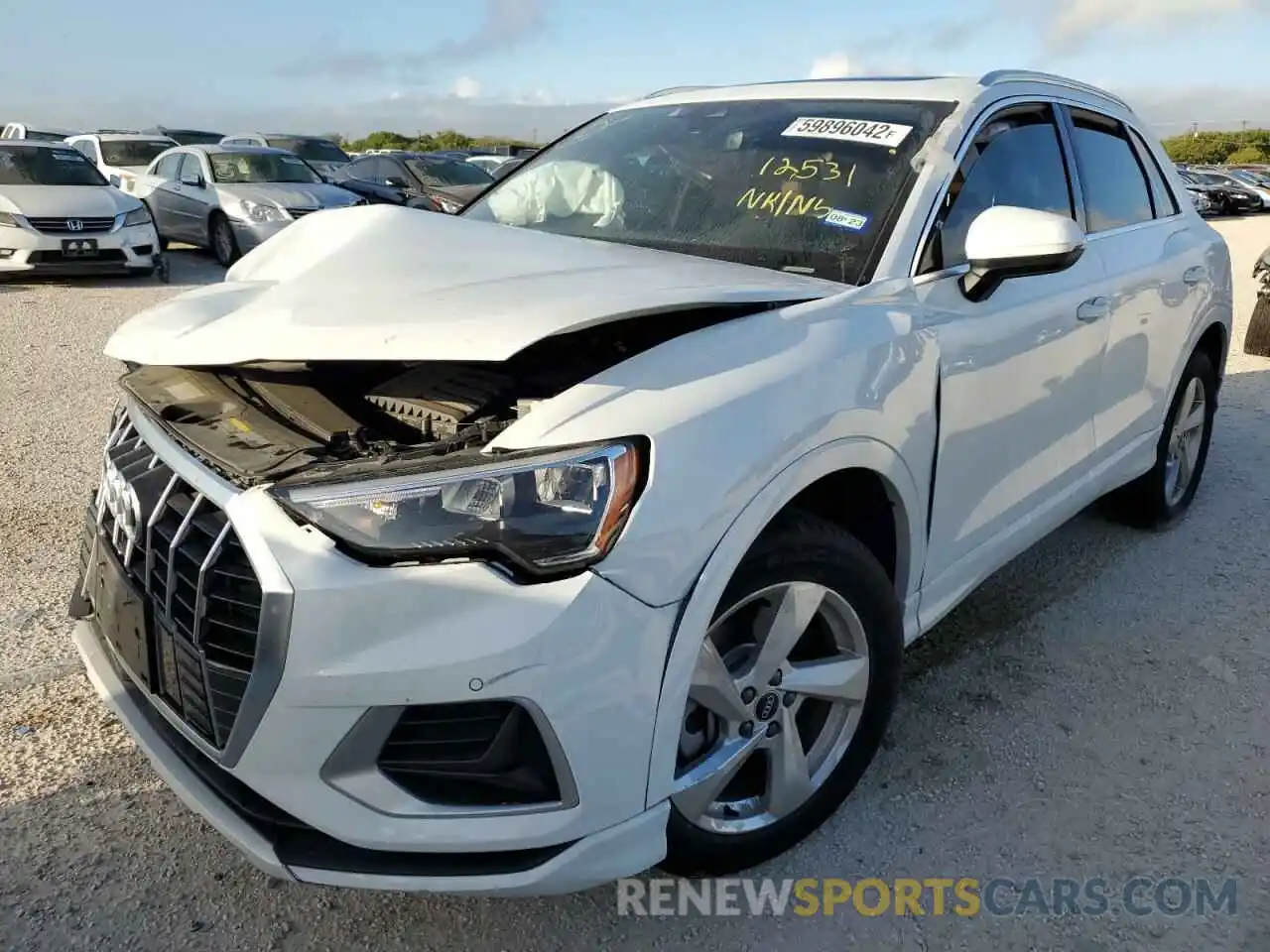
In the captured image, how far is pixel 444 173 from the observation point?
48.6 feet

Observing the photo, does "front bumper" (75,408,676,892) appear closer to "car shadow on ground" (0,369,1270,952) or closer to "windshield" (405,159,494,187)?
"car shadow on ground" (0,369,1270,952)

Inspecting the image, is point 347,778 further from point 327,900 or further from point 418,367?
point 418,367

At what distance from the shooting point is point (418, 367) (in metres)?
2.24

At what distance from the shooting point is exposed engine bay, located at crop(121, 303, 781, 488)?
1886mm

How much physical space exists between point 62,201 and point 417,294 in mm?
10153

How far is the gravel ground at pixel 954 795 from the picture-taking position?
2.16 metres

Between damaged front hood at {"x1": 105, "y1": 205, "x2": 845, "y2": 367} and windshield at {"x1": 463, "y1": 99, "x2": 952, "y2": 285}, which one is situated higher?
windshield at {"x1": 463, "y1": 99, "x2": 952, "y2": 285}

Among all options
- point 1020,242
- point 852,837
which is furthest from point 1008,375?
point 852,837

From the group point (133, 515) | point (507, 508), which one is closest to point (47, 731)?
point (133, 515)

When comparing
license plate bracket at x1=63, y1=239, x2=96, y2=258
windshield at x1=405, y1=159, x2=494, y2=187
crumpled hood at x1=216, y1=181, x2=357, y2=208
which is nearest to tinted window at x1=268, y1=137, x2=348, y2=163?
windshield at x1=405, y1=159, x2=494, y2=187

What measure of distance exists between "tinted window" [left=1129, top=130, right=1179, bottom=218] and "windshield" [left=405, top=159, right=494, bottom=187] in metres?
11.5

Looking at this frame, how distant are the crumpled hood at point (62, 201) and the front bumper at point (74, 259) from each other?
0.68 ft

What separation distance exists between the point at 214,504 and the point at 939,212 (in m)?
1.88

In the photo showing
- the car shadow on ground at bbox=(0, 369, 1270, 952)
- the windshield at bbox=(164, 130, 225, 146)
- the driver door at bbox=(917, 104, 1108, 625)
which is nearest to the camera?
the car shadow on ground at bbox=(0, 369, 1270, 952)
